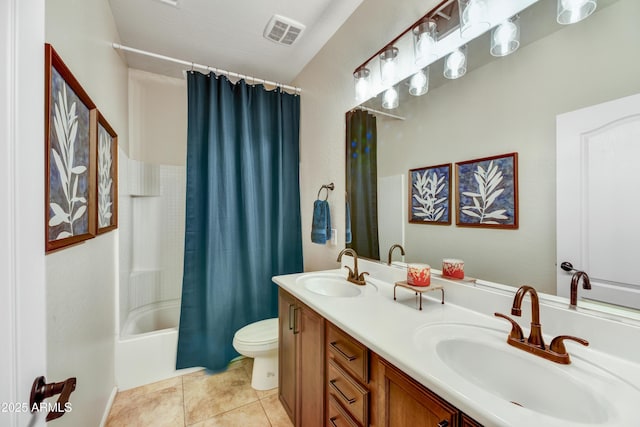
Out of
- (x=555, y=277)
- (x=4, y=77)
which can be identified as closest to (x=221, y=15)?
(x=4, y=77)

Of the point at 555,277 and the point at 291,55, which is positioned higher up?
the point at 291,55

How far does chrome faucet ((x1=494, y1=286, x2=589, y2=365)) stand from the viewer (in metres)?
0.70

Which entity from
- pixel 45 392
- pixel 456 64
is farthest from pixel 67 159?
pixel 456 64

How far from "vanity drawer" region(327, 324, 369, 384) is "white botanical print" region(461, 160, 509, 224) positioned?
70cm

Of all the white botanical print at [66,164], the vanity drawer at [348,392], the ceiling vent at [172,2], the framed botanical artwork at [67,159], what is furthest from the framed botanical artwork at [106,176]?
the vanity drawer at [348,392]

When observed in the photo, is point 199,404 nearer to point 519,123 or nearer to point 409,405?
point 409,405

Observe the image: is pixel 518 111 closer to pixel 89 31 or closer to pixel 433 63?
pixel 433 63

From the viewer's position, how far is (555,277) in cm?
87

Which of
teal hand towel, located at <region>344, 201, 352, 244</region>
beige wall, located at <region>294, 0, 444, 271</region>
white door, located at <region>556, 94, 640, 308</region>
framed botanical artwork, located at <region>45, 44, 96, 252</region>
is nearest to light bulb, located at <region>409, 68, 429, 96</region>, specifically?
beige wall, located at <region>294, 0, 444, 271</region>

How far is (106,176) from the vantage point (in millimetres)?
1515

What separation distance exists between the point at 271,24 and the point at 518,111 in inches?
66.4

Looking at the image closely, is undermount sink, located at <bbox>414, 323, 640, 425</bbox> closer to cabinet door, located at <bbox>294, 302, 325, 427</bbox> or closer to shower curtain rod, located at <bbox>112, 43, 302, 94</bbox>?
cabinet door, located at <bbox>294, 302, 325, 427</bbox>

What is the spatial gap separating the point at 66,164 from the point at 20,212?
0.63 meters

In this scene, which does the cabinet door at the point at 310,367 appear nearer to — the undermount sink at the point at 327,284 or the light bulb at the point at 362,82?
Result: the undermount sink at the point at 327,284
